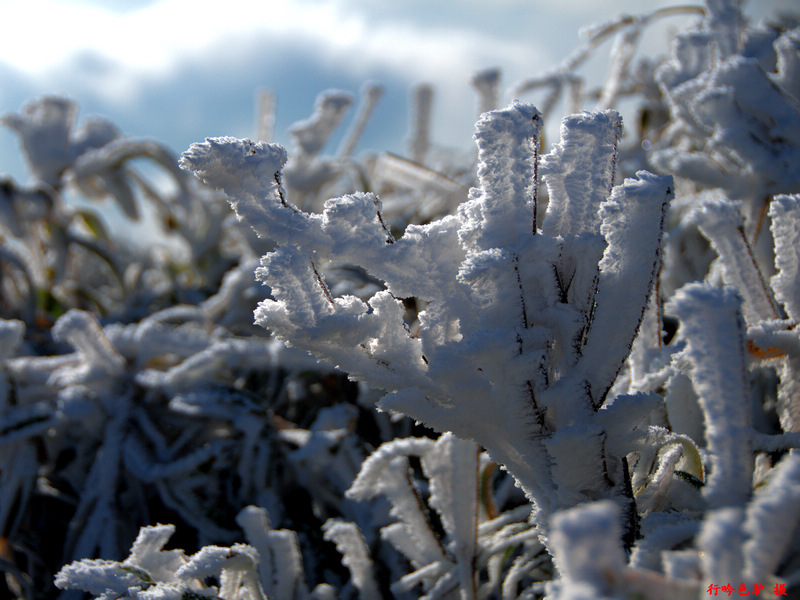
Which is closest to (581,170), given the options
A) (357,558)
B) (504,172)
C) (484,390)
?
(504,172)

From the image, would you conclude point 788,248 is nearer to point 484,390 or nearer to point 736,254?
point 736,254

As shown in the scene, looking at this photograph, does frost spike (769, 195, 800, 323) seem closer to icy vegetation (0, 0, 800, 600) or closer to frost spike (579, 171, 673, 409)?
icy vegetation (0, 0, 800, 600)

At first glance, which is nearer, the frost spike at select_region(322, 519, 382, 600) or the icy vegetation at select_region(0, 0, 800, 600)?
the icy vegetation at select_region(0, 0, 800, 600)

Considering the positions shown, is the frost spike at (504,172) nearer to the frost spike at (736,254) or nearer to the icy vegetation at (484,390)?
the icy vegetation at (484,390)

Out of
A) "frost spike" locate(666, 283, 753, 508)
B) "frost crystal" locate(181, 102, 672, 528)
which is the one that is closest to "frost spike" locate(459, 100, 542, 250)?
"frost crystal" locate(181, 102, 672, 528)

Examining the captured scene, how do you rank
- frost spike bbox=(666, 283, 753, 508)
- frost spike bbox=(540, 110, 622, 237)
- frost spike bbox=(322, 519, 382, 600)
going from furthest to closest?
frost spike bbox=(322, 519, 382, 600) → frost spike bbox=(540, 110, 622, 237) → frost spike bbox=(666, 283, 753, 508)

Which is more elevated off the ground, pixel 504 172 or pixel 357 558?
→ pixel 504 172

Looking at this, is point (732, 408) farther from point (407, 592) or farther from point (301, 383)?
point (301, 383)

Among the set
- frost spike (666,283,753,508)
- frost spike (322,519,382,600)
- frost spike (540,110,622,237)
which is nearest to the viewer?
frost spike (666,283,753,508)
